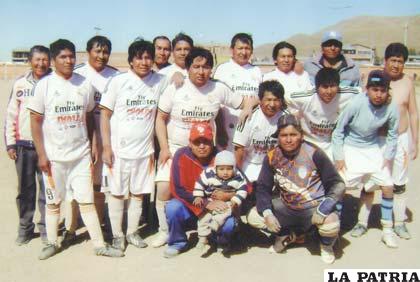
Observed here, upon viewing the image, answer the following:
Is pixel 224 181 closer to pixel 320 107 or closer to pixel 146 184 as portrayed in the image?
pixel 146 184

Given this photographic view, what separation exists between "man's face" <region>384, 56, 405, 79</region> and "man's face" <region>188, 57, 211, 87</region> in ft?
7.22

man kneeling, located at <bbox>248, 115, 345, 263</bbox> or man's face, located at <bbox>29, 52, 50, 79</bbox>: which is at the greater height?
man's face, located at <bbox>29, 52, 50, 79</bbox>

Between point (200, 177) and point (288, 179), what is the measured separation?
38.5 inches

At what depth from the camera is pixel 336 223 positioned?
4.70 m

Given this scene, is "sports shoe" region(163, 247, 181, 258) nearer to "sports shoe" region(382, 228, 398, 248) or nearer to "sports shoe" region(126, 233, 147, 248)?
"sports shoe" region(126, 233, 147, 248)

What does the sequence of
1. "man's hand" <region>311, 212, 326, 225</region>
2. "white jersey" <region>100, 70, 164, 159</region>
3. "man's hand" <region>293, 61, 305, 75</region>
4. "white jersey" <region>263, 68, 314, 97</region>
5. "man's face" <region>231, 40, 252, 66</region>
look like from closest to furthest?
"man's hand" <region>311, 212, 326, 225</region> → "white jersey" <region>100, 70, 164, 159</region> → "white jersey" <region>263, 68, 314, 97</region> → "man's hand" <region>293, 61, 305, 75</region> → "man's face" <region>231, 40, 252, 66</region>

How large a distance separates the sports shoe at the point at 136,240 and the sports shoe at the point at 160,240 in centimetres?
12

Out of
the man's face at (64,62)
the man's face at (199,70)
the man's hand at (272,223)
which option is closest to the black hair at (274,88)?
the man's face at (199,70)

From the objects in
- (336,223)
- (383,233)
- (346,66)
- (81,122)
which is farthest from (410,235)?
(81,122)

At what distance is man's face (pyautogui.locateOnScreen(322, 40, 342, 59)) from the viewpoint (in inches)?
226

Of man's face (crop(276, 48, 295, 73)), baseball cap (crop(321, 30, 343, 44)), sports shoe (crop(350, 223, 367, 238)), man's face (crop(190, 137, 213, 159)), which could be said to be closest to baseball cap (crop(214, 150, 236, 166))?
man's face (crop(190, 137, 213, 159))

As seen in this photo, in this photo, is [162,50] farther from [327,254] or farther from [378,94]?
[327,254]

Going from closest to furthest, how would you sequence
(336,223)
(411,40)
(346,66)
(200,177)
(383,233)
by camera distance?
(336,223) < (200,177) < (383,233) < (346,66) < (411,40)

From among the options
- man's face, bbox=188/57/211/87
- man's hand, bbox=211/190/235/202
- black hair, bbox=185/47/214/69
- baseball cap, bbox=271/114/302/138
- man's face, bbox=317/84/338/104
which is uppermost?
black hair, bbox=185/47/214/69
